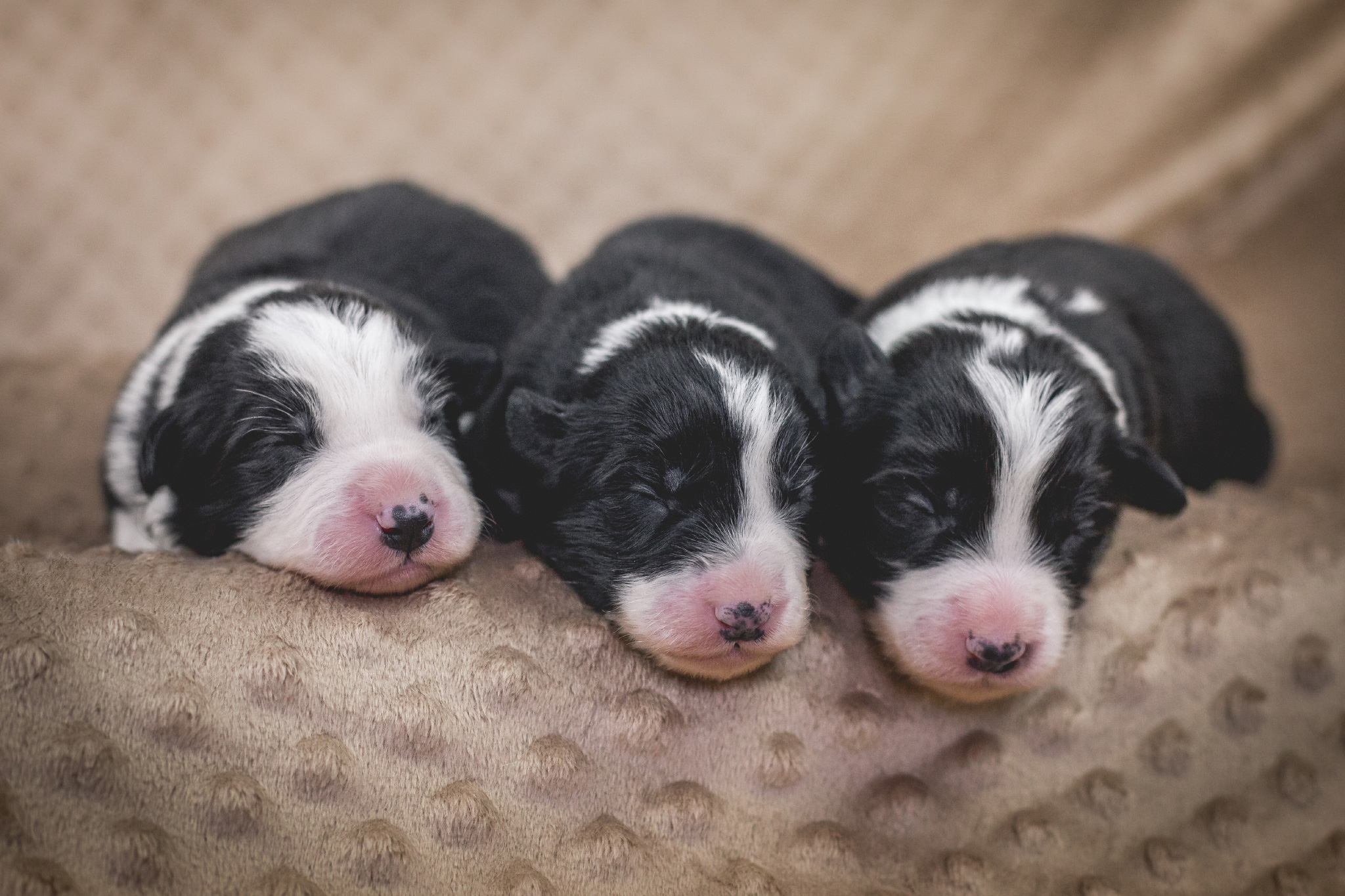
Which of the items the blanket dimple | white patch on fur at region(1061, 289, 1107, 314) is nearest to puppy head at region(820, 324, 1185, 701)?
the blanket dimple

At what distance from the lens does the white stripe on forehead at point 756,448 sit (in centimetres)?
194

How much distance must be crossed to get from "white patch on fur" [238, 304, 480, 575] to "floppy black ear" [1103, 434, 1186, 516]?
4.05ft

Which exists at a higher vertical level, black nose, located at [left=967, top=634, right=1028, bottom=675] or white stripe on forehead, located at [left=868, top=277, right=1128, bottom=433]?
white stripe on forehead, located at [left=868, top=277, right=1128, bottom=433]

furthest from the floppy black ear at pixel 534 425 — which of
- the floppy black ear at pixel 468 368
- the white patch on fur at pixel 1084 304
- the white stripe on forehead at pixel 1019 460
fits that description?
the white patch on fur at pixel 1084 304

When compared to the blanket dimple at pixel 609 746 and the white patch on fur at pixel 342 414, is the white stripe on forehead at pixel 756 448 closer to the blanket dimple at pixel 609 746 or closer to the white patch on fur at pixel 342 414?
the blanket dimple at pixel 609 746

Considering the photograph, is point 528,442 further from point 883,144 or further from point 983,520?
point 883,144

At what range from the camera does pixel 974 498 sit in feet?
6.48

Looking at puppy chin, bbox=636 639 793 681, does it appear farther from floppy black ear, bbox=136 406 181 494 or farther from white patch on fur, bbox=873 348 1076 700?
floppy black ear, bbox=136 406 181 494

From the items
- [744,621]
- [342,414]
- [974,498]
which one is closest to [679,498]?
[744,621]

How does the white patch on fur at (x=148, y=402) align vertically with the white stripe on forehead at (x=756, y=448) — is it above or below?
below

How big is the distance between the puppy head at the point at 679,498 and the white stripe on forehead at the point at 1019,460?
35cm

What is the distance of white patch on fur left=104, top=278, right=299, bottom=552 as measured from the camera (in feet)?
7.42

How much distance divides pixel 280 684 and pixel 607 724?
0.51 metres

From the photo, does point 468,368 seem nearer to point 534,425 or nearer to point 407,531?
point 534,425
